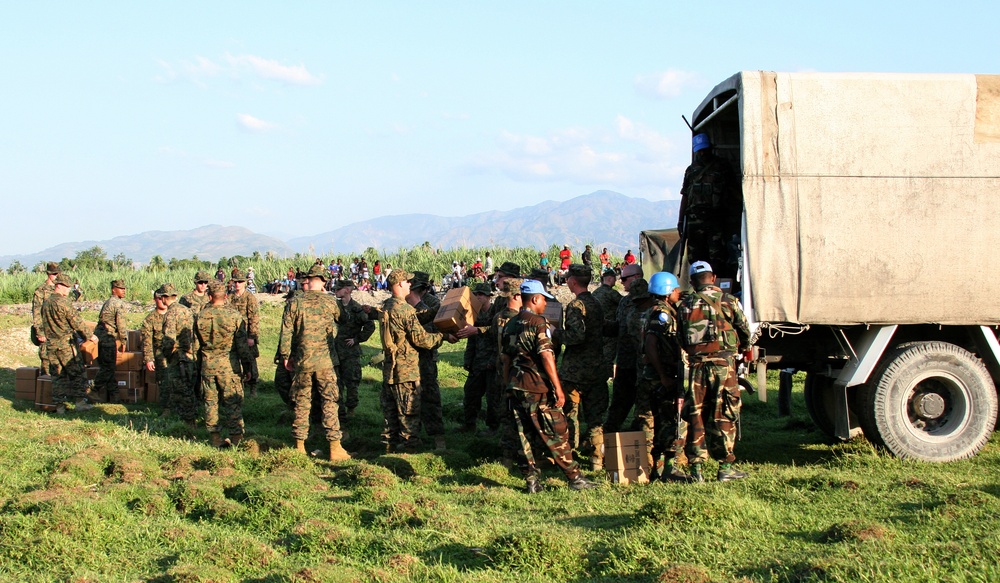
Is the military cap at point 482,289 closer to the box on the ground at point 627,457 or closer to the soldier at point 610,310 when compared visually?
the soldier at point 610,310

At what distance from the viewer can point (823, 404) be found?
9234mm

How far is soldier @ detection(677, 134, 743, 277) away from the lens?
886 centimetres

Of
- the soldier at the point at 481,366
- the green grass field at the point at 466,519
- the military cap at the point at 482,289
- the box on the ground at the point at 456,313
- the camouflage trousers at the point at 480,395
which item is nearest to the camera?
the green grass field at the point at 466,519

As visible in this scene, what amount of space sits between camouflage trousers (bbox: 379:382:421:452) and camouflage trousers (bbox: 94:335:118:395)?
6.27 metres

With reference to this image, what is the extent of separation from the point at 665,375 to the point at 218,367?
5345mm

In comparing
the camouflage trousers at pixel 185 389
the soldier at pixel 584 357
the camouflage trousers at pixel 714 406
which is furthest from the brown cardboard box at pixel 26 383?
the camouflage trousers at pixel 714 406

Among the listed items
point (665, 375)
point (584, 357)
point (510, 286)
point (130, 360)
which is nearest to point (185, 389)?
point (130, 360)

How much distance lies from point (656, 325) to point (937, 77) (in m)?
3.35

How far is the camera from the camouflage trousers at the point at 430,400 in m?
10.0

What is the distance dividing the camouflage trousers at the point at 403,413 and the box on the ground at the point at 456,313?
29.6 inches

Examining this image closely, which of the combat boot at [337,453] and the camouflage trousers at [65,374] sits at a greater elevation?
the camouflage trousers at [65,374]

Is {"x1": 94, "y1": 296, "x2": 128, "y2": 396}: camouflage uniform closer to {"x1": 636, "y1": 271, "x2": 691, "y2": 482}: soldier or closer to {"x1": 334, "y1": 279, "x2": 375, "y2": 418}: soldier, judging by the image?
{"x1": 334, "y1": 279, "x2": 375, "y2": 418}: soldier

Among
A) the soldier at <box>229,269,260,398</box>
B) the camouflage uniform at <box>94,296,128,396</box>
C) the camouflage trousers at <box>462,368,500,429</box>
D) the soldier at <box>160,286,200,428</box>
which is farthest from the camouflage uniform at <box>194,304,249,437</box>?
the camouflage uniform at <box>94,296,128,396</box>

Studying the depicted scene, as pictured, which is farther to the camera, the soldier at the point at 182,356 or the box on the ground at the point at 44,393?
the box on the ground at the point at 44,393
